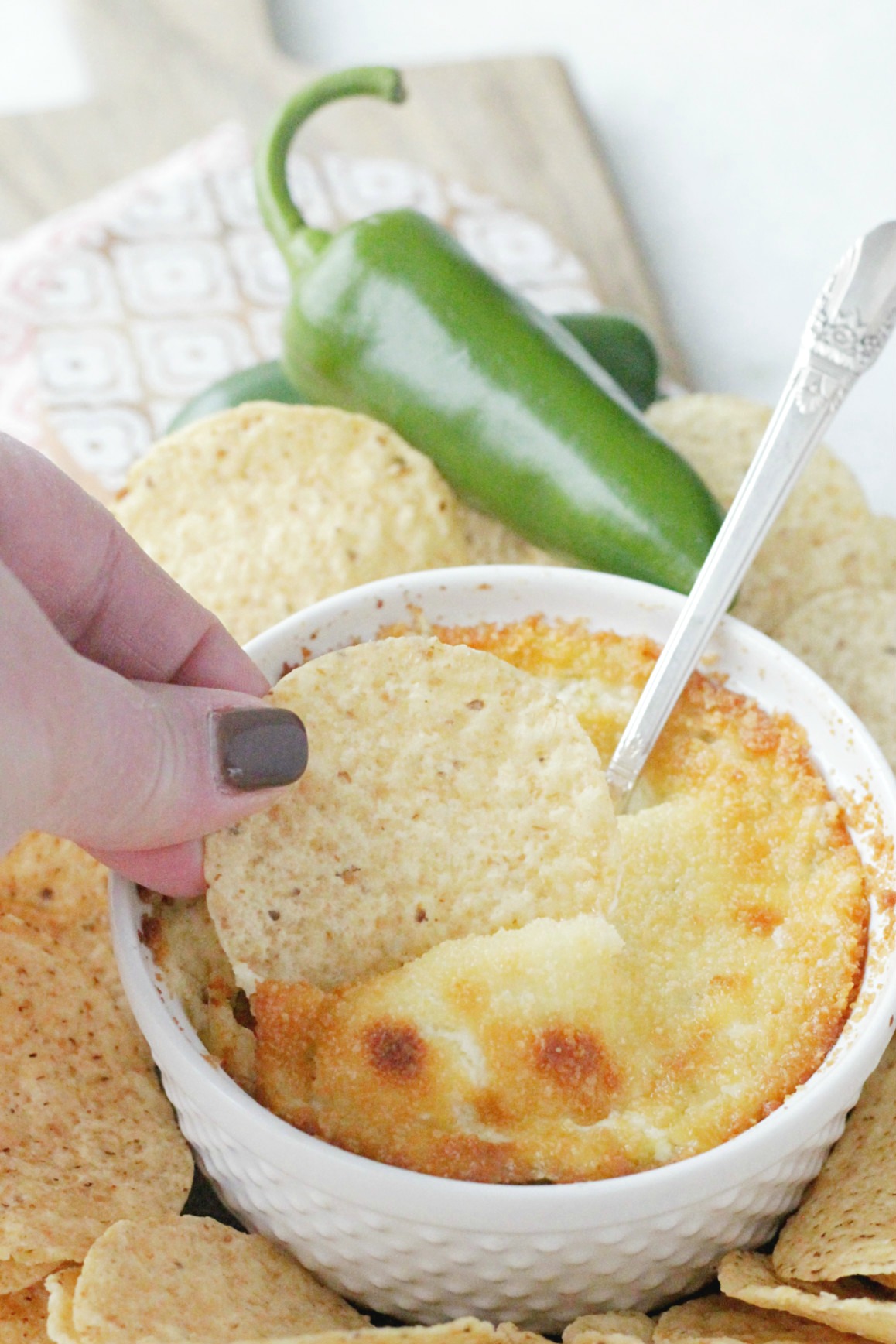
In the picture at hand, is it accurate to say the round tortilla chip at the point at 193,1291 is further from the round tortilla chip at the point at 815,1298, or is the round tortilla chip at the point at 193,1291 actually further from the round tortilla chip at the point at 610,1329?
the round tortilla chip at the point at 815,1298

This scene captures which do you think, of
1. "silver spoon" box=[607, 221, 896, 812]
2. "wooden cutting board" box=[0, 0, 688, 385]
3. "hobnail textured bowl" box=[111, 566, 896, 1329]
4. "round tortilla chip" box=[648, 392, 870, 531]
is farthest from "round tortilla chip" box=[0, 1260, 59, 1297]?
"wooden cutting board" box=[0, 0, 688, 385]

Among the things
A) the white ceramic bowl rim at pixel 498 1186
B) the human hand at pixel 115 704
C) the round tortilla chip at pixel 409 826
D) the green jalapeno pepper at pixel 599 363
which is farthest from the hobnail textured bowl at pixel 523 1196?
the green jalapeno pepper at pixel 599 363

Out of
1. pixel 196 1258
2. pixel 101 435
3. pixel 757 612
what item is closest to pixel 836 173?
pixel 757 612

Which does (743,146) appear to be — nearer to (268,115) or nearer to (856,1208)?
(268,115)

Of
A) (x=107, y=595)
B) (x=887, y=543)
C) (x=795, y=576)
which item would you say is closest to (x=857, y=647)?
(x=795, y=576)

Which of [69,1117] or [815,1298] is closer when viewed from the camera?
[815,1298]

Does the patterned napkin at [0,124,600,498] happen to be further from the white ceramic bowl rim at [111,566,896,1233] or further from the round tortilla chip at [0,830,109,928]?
the white ceramic bowl rim at [111,566,896,1233]
